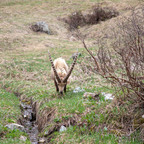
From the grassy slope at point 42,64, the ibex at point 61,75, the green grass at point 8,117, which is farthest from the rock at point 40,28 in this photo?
the ibex at point 61,75

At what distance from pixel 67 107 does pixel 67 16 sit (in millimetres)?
24896

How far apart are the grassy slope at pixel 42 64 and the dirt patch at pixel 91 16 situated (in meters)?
1.89

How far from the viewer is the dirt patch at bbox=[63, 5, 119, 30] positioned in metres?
27.7

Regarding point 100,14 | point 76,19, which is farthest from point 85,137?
point 76,19

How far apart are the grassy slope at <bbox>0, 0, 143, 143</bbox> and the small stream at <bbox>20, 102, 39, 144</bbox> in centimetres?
59

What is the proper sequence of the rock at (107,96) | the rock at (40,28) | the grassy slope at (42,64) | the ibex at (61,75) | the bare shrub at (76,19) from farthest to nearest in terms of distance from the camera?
the bare shrub at (76,19) → the rock at (40,28) → the ibex at (61,75) → the rock at (107,96) → the grassy slope at (42,64)

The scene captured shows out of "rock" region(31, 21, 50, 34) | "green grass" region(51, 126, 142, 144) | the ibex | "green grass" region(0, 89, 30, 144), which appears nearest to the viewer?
"green grass" region(51, 126, 142, 144)

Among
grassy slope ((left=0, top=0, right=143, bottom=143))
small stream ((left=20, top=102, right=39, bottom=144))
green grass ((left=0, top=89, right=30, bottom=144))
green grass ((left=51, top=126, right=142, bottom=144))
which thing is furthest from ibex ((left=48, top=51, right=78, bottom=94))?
green grass ((left=51, top=126, right=142, bottom=144))

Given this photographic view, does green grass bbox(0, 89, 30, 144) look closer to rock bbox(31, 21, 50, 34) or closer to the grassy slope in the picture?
the grassy slope

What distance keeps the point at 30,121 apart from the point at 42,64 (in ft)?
22.7

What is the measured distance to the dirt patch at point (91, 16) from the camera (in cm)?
2766

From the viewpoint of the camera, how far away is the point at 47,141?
19.3 ft

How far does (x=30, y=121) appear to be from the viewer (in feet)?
25.4

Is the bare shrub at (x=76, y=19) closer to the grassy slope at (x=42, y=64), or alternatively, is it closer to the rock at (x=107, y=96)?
the grassy slope at (x=42, y=64)
